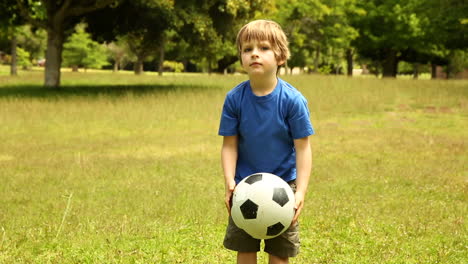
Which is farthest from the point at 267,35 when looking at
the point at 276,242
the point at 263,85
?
the point at 276,242

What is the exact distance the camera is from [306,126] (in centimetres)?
357

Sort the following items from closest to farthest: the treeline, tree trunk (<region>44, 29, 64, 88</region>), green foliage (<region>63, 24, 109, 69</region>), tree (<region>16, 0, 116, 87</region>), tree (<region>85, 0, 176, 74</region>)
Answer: tree (<region>85, 0, 176, 74</region>) < tree (<region>16, 0, 116, 87</region>) < the treeline < tree trunk (<region>44, 29, 64, 88</region>) < green foliage (<region>63, 24, 109, 69</region>)

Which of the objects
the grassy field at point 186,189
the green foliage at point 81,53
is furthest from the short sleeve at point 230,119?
the green foliage at point 81,53

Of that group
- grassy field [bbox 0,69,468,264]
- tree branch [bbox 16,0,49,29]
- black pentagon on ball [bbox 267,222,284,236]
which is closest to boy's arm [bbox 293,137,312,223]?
black pentagon on ball [bbox 267,222,284,236]

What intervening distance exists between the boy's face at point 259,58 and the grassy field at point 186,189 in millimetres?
2366

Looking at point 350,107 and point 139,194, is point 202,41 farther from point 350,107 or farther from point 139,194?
point 139,194

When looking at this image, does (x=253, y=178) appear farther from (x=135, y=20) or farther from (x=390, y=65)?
(x=390, y=65)

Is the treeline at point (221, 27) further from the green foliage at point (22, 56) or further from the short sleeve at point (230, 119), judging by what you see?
the short sleeve at point (230, 119)

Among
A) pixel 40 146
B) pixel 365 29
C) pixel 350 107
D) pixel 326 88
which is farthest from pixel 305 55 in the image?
pixel 40 146

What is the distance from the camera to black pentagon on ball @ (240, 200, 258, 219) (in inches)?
137

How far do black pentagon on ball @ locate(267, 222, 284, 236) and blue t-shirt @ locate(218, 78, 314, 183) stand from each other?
1.21 ft

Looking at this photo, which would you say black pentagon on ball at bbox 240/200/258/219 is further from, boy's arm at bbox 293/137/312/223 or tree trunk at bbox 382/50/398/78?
tree trunk at bbox 382/50/398/78

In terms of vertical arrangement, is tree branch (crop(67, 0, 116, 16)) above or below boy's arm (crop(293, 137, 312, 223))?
above

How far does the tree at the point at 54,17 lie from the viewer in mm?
23391
